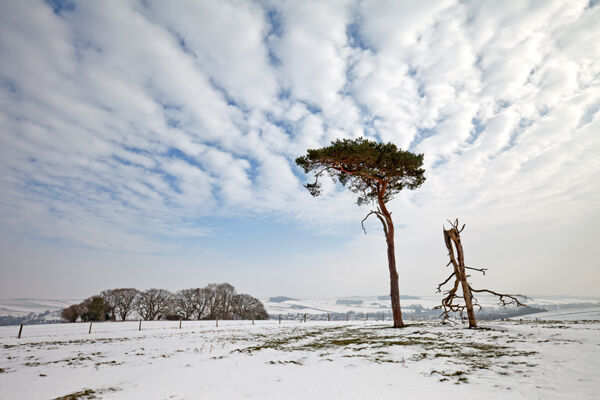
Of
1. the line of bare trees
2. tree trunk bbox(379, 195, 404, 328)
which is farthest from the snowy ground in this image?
the line of bare trees

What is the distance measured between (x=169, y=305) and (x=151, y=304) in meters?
4.13

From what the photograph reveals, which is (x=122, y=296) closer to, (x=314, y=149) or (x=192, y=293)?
(x=192, y=293)

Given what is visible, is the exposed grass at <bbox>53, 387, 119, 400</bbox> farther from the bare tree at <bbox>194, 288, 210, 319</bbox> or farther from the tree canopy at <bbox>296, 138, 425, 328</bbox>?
the bare tree at <bbox>194, 288, 210, 319</bbox>

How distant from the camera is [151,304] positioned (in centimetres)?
6444

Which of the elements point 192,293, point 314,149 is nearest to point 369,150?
point 314,149

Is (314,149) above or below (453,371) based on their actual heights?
above

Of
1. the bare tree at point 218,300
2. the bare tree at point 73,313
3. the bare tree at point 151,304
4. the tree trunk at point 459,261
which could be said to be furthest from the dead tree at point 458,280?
the bare tree at point 73,313

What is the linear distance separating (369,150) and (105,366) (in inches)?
724

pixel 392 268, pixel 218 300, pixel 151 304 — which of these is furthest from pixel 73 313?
pixel 392 268

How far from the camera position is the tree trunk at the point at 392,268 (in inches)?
784

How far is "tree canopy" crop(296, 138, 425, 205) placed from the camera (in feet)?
65.4

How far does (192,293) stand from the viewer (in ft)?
221

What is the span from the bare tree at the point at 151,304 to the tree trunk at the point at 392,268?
61.9 metres

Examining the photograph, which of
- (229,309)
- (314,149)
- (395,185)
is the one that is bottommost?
(229,309)
